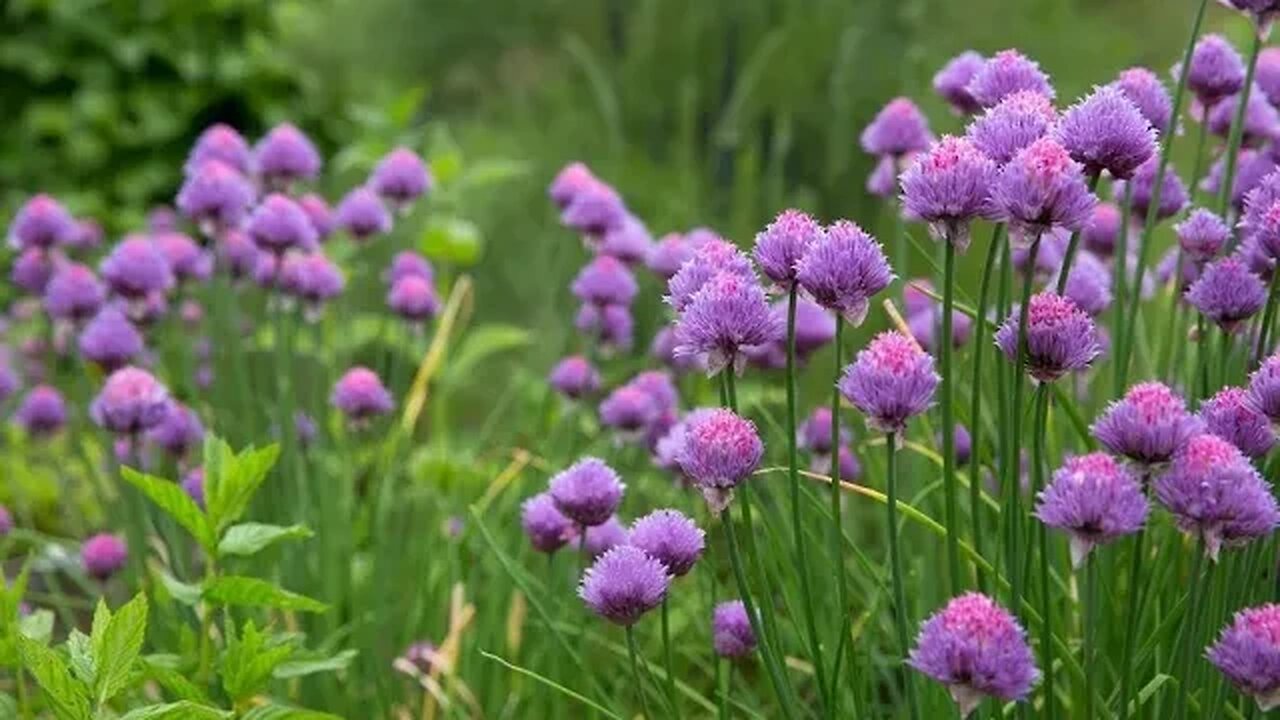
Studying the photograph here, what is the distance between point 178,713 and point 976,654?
0.81m

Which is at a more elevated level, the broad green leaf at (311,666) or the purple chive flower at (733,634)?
the purple chive flower at (733,634)

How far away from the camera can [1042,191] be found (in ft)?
3.71

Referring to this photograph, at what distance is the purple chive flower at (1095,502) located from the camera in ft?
3.51

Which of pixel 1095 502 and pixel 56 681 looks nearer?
pixel 1095 502

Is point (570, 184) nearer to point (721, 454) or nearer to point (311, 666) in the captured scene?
point (311, 666)

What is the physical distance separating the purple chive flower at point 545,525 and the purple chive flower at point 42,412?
139 centimetres

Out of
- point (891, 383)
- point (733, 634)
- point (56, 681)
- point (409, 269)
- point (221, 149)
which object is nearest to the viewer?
point (891, 383)

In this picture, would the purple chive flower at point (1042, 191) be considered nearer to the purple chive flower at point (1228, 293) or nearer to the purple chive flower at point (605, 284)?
the purple chive flower at point (1228, 293)

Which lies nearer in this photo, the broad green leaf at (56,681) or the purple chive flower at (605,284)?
the broad green leaf at (56,681)

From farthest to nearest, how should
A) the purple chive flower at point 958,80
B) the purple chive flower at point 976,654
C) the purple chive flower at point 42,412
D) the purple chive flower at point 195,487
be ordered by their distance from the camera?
1. the purple chive flower at point 42,412
2. the purple chive flower at point 195,487
3. the purple chive flower at point 958,80
4. the purple chive flower at point 976,654

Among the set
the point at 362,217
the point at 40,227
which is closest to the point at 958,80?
the point at 362,217

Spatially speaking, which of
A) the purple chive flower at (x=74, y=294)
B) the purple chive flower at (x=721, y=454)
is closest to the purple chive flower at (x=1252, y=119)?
the purple chive flower at (x=721, y=454)

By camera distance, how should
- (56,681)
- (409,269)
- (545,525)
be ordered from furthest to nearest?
1. (409,269)
2. (545,525)
3. (56,681)

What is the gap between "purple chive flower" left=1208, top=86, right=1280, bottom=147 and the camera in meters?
1.88
